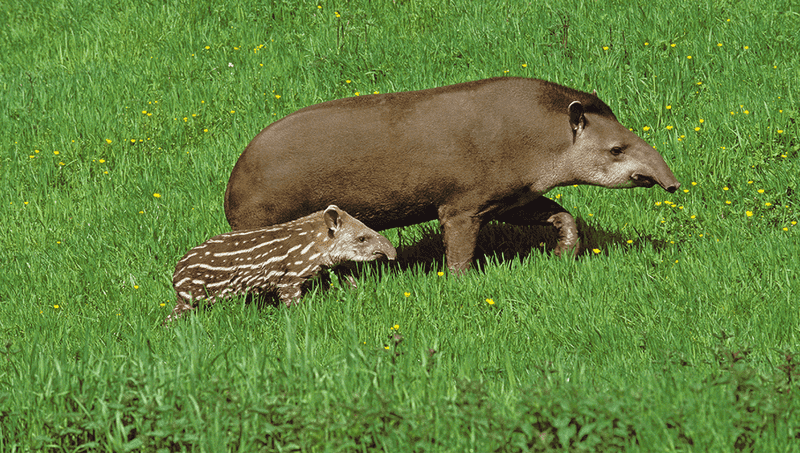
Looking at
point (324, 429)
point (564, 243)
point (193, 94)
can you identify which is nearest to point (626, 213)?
point (564, 243)

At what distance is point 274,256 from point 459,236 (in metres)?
1.42

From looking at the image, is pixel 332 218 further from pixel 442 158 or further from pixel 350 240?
pixel 442 158

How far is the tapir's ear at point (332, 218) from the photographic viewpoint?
567 centimetres

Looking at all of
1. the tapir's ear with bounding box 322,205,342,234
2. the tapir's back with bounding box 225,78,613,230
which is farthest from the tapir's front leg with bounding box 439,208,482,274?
the tapir's ear with bounding box 322,205,342,234

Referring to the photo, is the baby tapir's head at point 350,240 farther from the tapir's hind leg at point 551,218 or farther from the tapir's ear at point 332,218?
the tapir's hind leg at point 551,218

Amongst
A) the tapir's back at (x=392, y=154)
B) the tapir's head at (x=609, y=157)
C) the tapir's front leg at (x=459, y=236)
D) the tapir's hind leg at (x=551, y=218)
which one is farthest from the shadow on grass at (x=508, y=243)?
the tapir's back at (x=392, y=154)

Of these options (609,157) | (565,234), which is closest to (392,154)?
(565,234)

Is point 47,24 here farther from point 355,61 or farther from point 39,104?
point 355,61

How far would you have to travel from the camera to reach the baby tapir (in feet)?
18.6

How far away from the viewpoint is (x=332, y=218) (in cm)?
572

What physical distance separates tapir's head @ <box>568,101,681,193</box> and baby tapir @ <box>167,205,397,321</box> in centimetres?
163

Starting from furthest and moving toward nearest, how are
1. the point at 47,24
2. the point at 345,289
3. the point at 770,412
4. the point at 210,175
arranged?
the point at 47,24
the point at 210,175
the point at 345,289
the point at 770,412

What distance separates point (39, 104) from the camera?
9758 mm

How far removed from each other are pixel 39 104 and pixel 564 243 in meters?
7.01
